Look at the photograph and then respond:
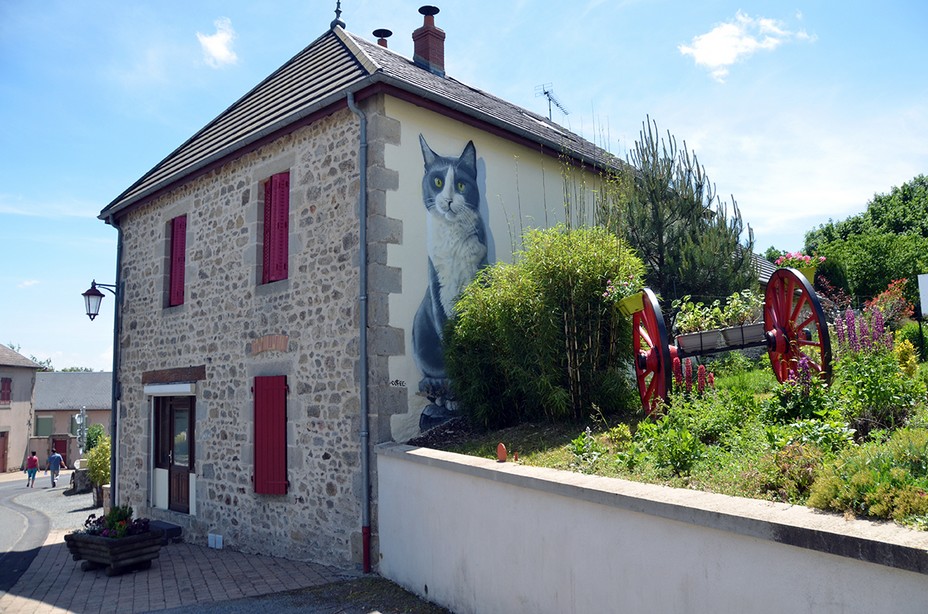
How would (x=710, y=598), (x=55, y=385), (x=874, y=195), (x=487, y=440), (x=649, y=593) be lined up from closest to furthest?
(x=710, y=598) → (x=649, y=593) → (x=487, y=440) → (x=874, y=195) → (x=55, y=385)

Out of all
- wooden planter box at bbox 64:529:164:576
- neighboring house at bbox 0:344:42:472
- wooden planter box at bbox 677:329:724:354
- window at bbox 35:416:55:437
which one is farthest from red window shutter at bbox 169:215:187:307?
window at bbox 35:416:55:437

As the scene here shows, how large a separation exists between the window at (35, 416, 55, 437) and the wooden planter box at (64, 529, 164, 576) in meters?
40.7

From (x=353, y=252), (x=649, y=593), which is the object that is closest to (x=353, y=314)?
(x=353, y=252)

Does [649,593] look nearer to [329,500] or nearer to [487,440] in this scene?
[487,440]

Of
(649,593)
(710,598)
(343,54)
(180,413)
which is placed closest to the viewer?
(710,598)

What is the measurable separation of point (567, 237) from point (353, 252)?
2365 millimetres

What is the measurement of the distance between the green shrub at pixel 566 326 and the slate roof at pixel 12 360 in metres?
38.2

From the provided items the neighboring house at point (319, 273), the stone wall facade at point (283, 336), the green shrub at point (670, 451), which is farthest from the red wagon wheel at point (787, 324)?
the stone wall facade at point (283, 336)

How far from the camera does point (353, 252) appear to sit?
24.8 feet

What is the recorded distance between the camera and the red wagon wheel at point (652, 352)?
5.61 m

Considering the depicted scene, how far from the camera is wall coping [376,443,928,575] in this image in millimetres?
2660

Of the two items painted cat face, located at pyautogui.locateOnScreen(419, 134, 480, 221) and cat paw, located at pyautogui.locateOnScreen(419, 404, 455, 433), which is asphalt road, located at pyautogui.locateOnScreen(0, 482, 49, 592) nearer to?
cat paw, located at pyautogui.locateOnScreen(419, 404, 455, 433)

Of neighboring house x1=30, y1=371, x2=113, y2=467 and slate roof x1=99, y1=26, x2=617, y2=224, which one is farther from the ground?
slate roof x1=99, y1=26, x2=617, y2=224

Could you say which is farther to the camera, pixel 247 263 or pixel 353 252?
pixel 247 263
